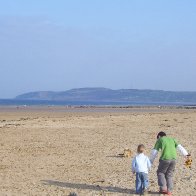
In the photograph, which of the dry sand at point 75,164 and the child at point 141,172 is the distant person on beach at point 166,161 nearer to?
the child at point 141,172

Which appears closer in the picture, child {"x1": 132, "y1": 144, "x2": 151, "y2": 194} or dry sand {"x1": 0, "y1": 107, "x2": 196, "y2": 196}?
child {"x1": 132, "y1": 144, "x2": 151, "y2": 194}

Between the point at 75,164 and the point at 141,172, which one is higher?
the point at 141,172

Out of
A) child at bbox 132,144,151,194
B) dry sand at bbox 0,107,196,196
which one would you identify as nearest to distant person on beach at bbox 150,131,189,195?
child at bbox 132,144,151,194

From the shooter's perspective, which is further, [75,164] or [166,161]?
[75,164]

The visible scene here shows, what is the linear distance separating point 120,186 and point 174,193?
1.43m

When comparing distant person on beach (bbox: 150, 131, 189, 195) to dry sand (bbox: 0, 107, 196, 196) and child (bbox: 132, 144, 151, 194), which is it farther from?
dry sand (bbox: 0, 107, 196, 196)

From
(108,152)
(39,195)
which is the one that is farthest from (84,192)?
(108,152)

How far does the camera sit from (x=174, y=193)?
1171 centimetres

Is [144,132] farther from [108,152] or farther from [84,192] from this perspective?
[84,192]

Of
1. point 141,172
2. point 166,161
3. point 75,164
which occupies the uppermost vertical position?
point 166,161

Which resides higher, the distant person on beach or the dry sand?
the distant person on beach

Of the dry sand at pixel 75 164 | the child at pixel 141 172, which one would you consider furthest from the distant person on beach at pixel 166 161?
the dry sand at pixel 75 164

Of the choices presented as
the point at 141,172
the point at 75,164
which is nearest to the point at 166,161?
the point at 141,172

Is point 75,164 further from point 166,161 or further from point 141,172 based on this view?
point 166,161
